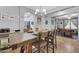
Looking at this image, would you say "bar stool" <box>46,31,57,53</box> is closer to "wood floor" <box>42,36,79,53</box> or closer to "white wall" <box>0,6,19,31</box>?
"wood floor" <box>42,36,79,53</box>

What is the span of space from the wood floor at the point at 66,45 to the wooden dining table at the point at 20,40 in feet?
0.57

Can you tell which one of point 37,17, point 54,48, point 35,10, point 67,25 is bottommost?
point 54,48

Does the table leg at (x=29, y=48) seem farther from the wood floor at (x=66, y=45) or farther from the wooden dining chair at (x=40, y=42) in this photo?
the wood floor at (x=66, y=45)

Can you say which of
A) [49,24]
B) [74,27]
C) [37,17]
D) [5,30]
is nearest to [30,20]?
[37,17]

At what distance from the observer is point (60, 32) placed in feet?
7.61

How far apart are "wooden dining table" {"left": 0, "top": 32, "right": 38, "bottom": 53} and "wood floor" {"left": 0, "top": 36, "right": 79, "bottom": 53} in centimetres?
17

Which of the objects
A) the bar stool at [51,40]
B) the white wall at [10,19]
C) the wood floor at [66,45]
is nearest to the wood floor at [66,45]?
the wood floor at [66,45]

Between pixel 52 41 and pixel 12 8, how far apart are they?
1148 mm

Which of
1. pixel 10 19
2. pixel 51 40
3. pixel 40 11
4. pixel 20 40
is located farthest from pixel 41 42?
pixel 10 19

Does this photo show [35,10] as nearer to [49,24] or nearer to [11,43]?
[49,24]

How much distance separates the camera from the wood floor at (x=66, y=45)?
2.23 metres

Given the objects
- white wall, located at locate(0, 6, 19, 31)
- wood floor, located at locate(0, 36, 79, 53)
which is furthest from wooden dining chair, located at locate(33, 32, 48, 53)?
white wall, located at locate(0, 6, 19, 31)

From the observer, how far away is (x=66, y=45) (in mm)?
2273

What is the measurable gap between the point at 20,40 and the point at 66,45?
1004 millimetres
